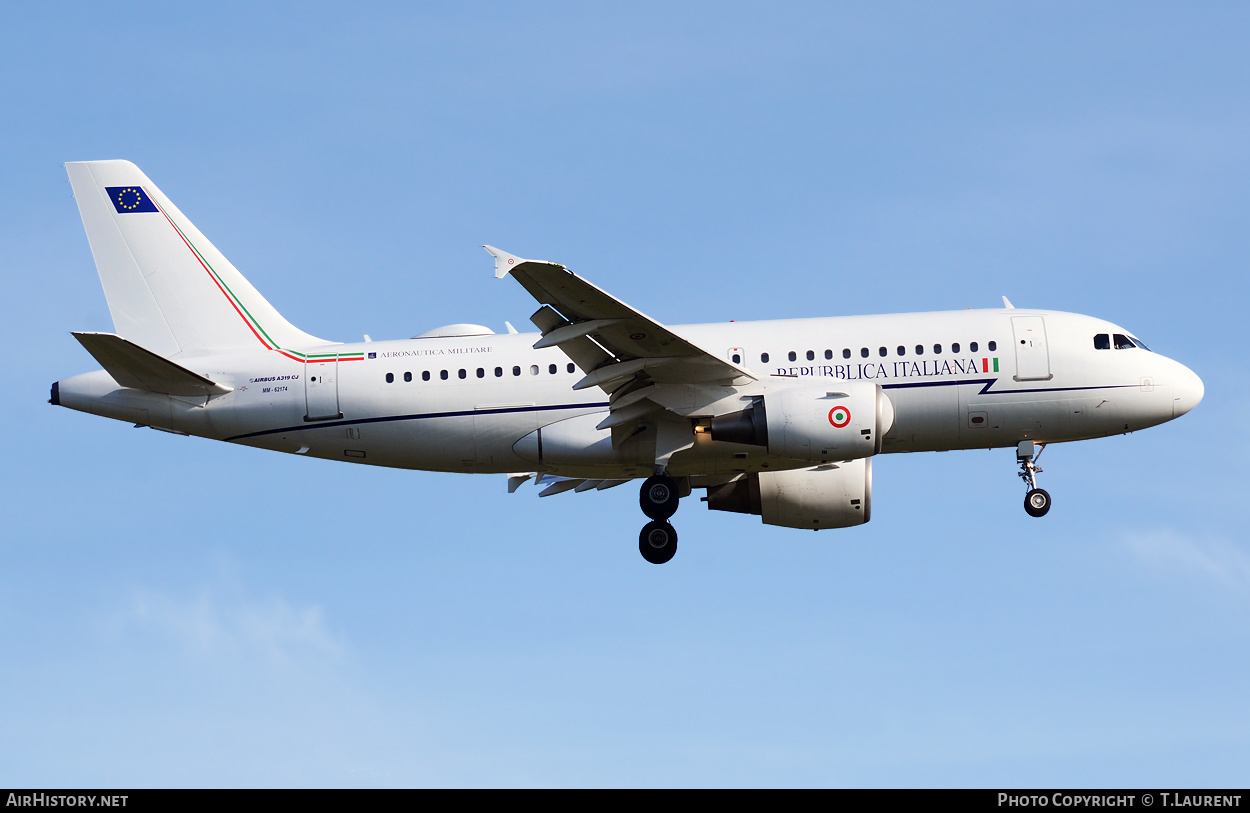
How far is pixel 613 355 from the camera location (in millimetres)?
30125

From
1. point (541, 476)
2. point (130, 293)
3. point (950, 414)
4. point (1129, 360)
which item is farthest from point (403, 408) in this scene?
point (1129, 360)

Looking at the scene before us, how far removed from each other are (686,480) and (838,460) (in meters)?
4.48

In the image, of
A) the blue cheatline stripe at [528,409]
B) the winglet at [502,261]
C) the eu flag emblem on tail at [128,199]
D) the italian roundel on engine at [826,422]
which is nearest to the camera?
the winglet at [502,261]

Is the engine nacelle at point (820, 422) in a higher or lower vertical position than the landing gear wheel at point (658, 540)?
higher

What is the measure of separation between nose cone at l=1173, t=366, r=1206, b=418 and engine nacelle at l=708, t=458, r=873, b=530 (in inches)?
279

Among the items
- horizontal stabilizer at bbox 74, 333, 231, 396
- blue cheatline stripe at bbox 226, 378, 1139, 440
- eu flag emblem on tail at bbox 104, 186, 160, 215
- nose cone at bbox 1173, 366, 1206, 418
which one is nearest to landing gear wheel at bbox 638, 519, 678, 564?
blue cheatline stripe at bbox 226, 378, 1139, 440

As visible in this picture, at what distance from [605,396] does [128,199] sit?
42.6 ft

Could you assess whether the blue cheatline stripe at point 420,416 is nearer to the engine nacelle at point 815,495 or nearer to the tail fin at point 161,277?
the tail fin at point 161,277

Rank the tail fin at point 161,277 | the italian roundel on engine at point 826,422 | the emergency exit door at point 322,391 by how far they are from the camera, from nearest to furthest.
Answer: the italian roundel on engine at point 826,422 → the emergency exit door at point 322,391 → the tail fin at point 161,277

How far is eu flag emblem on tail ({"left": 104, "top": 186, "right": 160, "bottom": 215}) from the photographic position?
114 feet

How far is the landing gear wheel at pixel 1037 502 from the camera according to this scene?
33.1 meters

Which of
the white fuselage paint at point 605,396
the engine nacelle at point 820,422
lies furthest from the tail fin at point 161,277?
the engine nacelle at point 820,422

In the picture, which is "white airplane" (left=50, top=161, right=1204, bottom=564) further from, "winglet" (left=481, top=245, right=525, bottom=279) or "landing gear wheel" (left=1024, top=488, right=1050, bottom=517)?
"winglet" (left=481, top=245, right=525, bottom=279)
